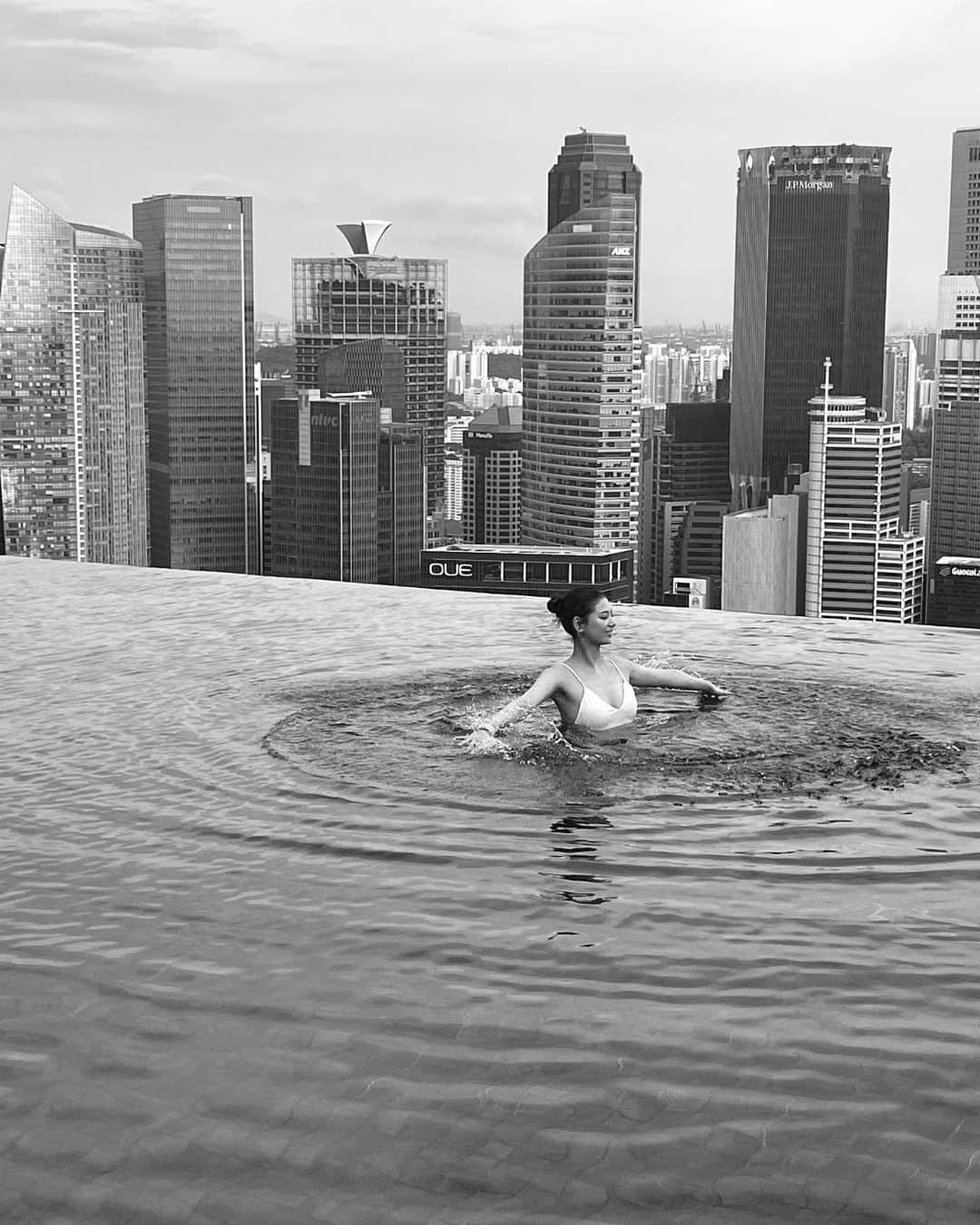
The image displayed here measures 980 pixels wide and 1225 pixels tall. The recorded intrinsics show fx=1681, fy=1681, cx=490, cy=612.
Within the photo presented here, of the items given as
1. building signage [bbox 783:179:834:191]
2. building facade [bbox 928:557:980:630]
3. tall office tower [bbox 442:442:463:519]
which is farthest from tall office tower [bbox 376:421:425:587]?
building signage [bbox 783:179:834:191]

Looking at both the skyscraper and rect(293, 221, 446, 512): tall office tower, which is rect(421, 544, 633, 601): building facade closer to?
the skyscraper

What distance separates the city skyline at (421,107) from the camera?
132ft

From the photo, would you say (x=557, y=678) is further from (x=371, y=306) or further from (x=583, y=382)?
(x=371, y=306)

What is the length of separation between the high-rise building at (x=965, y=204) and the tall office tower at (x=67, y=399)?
82.8 feet

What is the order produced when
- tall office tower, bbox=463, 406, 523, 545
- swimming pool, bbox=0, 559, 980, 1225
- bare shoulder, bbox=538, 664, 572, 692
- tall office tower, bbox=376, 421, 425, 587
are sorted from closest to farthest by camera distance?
swimming pool, bbox=0, 559, 980, 1225, bare shoulder, bbox=538, 664, 572, 692, tall office tower, bbox=376, 421, 425, 587, tall office tower, bbox=463, 406, 523, 545

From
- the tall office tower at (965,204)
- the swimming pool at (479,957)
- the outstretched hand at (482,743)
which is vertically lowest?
the swimming pool at (479,957)

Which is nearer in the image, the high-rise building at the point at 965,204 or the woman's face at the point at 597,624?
the woman's face at the point at 597,624

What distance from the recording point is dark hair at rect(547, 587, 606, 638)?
4.21 meters

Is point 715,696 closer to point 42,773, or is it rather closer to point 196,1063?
point 42,773

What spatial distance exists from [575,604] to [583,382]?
47.7 m

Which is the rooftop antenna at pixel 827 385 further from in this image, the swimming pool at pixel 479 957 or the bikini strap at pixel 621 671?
the swimming pool at pixel 479 957

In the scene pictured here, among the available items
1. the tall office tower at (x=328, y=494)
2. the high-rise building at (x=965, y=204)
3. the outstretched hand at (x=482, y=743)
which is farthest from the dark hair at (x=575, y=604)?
the high-rise building at (x=965, y=204)

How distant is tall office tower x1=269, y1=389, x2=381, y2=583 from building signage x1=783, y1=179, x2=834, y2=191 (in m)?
29.3

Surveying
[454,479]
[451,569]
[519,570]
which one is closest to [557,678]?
[519,570]
